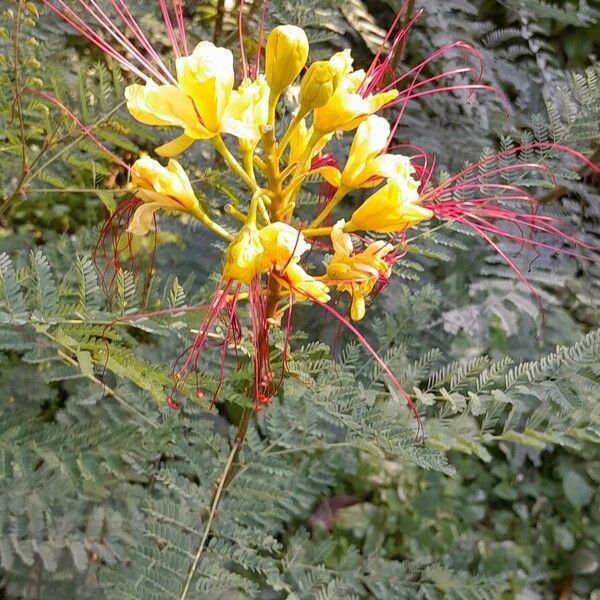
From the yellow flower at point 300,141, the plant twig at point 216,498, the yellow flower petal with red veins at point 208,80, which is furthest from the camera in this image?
the plant twig at point 216,498

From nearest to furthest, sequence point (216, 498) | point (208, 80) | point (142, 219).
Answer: point (208, 80), point (142, 219), point (216, 498)

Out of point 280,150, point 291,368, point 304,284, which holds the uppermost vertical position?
point 280,150

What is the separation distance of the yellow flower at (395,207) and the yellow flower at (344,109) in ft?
0.21

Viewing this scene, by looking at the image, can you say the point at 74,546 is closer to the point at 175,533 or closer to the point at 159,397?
the point at 175,533

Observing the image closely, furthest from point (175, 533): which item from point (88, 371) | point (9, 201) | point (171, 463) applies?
point (9, 201)

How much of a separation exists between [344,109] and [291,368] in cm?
31

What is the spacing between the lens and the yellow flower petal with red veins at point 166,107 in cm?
74

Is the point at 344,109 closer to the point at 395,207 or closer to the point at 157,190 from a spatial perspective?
the point at 395,207

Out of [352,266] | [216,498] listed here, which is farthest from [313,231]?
[216,498]

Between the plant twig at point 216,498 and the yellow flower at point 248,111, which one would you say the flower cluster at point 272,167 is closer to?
the yellow flower at point 248,111

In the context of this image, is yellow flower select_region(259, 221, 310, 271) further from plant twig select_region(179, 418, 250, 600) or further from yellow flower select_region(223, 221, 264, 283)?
plant twig select_region(179, 418, 250, 600)

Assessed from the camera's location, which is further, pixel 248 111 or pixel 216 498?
pixel 216 498

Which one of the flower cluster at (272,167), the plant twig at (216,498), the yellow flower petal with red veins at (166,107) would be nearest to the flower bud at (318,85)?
the flower cluster at (272,167)

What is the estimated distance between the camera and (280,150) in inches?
31.6
